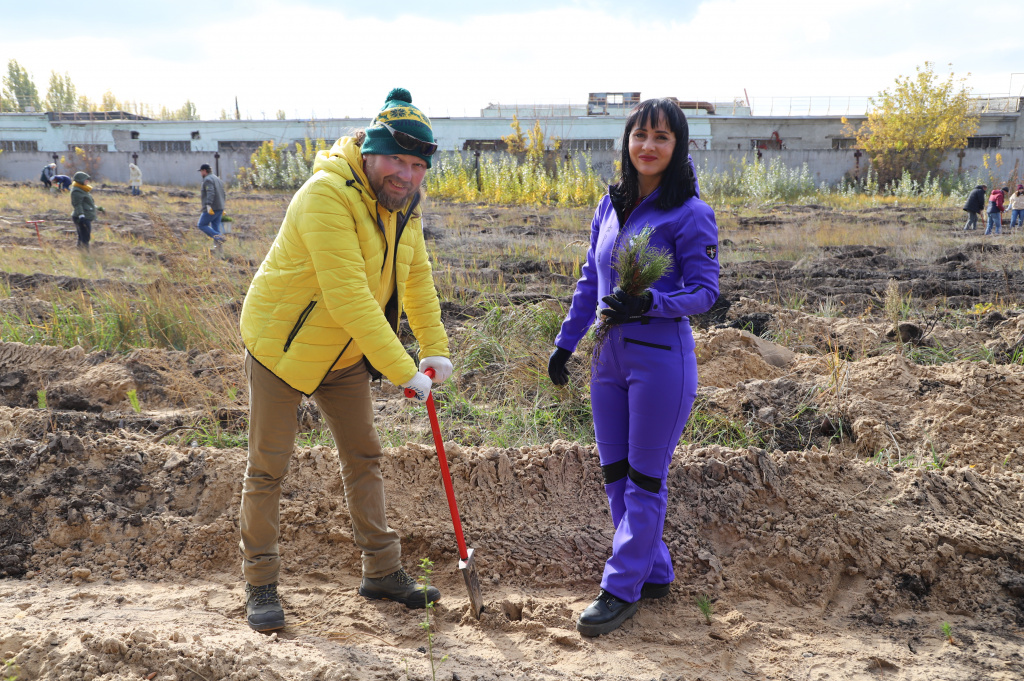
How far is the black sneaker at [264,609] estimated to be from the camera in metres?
2.59

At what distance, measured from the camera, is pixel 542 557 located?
124 inches

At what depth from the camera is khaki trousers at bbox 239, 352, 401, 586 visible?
8.14 feet

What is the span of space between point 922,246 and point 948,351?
8.95 metres

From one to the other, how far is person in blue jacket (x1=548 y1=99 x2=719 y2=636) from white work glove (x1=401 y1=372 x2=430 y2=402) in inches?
26.8

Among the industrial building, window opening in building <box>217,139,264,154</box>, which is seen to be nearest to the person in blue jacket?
the industrial building

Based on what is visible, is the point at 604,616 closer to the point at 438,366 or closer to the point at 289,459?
the point at 438,366

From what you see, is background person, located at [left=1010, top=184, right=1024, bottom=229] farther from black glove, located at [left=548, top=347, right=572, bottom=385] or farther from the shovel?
the shovel

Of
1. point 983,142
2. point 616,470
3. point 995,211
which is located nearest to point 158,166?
point 995,211

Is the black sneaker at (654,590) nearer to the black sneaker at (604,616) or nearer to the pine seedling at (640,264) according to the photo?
the black sneaker at (604,616)

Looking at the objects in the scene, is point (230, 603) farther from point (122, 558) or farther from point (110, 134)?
point (110, 134)

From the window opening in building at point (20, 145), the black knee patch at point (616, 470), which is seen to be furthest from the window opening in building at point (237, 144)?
Answer: the black knee patch at point (616, 470)

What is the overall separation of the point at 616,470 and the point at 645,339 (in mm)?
593

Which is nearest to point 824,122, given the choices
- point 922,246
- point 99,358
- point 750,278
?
point 922,246

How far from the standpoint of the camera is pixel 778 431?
4.20 metres
